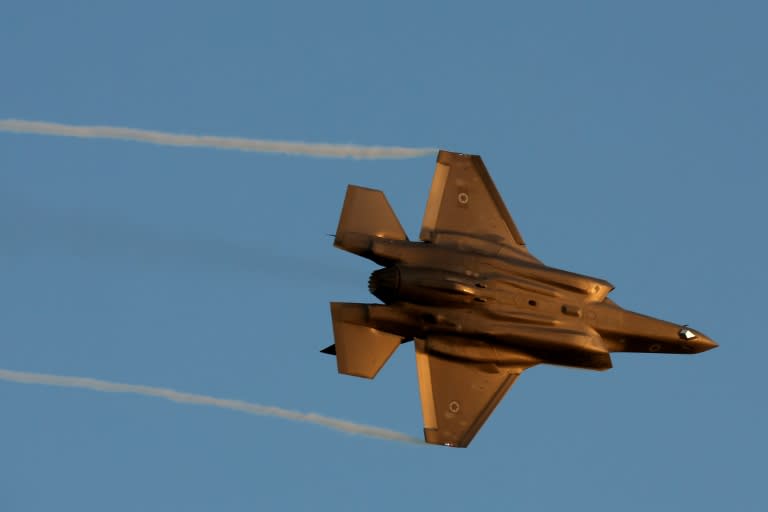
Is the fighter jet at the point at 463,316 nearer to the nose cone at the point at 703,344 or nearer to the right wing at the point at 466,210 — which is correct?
the right wing at the point at 466,210

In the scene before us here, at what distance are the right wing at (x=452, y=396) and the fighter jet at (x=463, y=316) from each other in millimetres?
20

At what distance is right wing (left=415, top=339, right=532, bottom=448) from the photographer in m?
36.4

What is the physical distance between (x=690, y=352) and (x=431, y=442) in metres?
5.97

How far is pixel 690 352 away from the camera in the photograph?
1494 inches

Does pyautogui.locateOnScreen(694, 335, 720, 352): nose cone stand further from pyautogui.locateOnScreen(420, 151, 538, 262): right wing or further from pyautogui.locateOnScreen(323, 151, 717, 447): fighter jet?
pyautogui.locateOnScreen(420, 151, 538, 262): right wing

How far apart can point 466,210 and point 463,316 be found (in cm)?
267

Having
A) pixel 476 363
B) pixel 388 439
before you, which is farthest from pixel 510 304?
Result: pixel 388 439

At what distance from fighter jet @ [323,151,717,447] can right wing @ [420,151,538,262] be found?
43 mm

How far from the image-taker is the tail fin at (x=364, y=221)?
3603 centimetres

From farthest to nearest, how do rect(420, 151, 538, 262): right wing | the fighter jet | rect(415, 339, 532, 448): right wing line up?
1. rect(420, 151, 538, 262): right wing
2. rect(415, 339, 532, 448): right wing
3. the fighter jet

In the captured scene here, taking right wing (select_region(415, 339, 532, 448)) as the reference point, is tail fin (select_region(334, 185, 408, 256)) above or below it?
above

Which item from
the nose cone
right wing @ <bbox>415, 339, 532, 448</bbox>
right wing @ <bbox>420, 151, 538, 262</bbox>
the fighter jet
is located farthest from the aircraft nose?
right wing @ <bbox>420, 151, 538, 262</bbox>

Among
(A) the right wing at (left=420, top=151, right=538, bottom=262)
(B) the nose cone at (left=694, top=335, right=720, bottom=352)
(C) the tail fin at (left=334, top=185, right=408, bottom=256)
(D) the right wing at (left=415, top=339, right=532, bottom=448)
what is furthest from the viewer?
(B) the nose cone at (left=694, top=335, right=720, bottom=352)

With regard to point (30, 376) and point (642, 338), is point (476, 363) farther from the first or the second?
point (30, 376)
